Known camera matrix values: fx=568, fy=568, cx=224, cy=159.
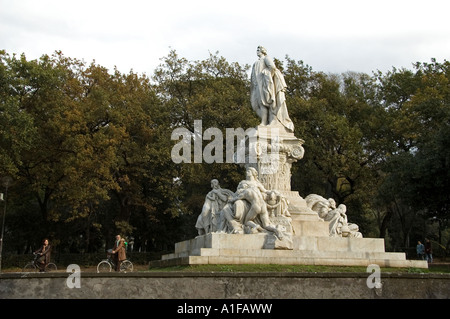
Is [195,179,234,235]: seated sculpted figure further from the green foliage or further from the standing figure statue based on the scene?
the green foliage

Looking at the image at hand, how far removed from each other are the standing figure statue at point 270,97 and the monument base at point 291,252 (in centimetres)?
475

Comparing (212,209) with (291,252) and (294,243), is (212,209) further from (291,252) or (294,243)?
(291,252)

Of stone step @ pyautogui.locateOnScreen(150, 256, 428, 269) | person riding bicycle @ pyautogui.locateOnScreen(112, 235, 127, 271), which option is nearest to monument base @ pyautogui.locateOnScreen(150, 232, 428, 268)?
stone step @ pyautogui.locateOnScreen(150, 256, 428, 269)

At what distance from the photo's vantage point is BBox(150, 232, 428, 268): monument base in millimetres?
15281

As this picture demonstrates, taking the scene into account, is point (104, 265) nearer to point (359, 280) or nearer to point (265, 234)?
point (265, 234)

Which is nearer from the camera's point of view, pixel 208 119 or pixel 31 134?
pixel 31 134

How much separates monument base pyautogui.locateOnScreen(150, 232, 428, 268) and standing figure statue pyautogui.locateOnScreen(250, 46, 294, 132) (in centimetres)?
475

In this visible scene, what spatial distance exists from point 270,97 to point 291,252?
6407 mm

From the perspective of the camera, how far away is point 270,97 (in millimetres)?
20062

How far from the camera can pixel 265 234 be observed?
16.2 m

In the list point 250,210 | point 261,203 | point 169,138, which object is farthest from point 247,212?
point 169,138
